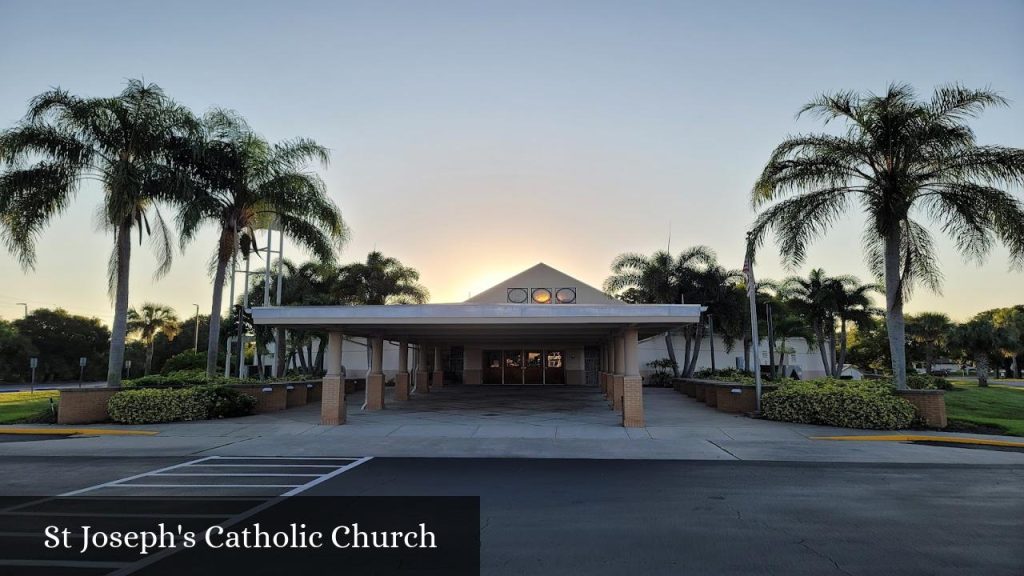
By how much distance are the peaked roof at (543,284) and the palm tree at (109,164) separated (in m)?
21.1

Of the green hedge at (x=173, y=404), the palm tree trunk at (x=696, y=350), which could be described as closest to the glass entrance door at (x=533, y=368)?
the palm tree trunk at (x=696, y=350)

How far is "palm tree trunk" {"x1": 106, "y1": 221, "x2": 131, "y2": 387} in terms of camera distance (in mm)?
18312

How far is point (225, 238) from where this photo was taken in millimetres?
20359

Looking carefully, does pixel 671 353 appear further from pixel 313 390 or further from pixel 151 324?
pixel 151 324

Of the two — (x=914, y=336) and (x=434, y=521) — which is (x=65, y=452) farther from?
(x=914, y=336)

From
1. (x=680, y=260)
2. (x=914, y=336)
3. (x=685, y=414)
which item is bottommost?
(x=685, y=414)

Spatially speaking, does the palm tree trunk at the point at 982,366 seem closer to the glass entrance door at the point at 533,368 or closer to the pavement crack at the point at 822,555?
the glass entrance door at the point at 533,368

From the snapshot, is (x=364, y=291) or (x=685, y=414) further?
(x=364, y=291)

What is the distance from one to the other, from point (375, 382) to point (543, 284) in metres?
18.6

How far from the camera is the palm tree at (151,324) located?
61.5 meters

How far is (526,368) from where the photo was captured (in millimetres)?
38750

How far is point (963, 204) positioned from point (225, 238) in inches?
879

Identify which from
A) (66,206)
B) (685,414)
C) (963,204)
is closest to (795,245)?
(963,204)

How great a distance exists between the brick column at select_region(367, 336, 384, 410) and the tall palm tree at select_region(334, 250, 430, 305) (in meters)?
13.6
